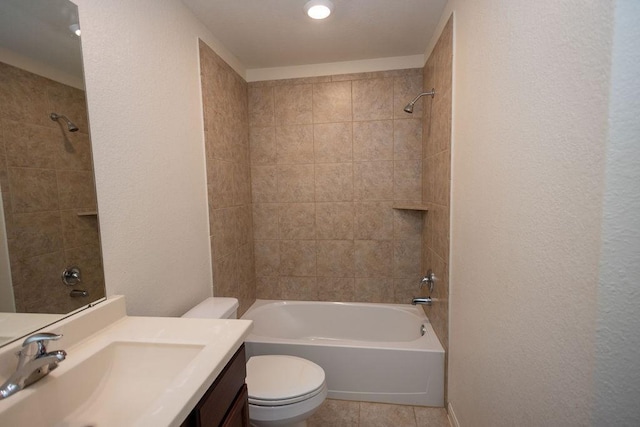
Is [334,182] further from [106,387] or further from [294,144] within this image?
[106,387]

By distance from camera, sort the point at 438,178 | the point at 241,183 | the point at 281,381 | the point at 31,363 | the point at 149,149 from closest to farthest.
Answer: the point at 31,363, the point at 149,149, the point at 281,381, the point at 438,178, the point at 241,183

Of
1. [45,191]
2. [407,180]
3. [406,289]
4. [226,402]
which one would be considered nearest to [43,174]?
[45,191]

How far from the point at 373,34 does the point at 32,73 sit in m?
1.83

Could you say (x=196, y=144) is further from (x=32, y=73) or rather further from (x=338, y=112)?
(x=338, y=112)

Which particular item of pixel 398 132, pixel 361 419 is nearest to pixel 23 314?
pixel 361 419

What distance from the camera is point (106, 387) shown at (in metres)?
0.83

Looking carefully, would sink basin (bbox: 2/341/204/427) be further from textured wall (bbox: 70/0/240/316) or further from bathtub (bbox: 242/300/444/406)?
bathtub (bbox: 242/300/444/406)

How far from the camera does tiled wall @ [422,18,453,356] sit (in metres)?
1.60

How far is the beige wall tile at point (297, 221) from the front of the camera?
247cm

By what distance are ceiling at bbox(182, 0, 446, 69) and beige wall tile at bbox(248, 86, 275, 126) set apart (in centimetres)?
23

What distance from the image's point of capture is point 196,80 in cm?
167

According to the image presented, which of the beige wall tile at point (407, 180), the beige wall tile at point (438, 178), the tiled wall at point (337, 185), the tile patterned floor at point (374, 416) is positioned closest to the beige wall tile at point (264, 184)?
the tiled wall at point (337, 185)

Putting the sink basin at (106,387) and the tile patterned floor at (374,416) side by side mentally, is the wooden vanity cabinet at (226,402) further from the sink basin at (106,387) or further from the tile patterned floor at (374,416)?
the tile patterned floor at (374,416)

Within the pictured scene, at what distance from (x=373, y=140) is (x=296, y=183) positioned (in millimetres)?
763
